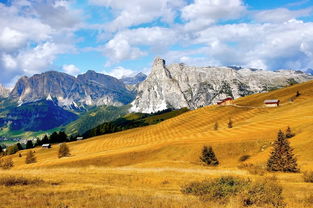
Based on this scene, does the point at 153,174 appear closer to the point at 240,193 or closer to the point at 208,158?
the point at 240,193

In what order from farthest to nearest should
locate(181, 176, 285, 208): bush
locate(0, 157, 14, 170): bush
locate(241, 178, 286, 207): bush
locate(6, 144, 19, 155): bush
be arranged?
locate(6, 144, 19, 155): bush, locate(0, 157, 14, 170): bush, locate(181, 176, 285, 208): bush, locate(241, 178, 286, 207): bush

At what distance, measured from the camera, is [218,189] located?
17078mm

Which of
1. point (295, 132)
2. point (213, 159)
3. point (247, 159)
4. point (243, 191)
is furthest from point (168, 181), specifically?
point (295, 132)

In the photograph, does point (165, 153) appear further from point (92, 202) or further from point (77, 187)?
point (92, 202)

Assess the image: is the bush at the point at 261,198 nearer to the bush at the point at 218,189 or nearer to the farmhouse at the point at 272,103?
the bush at the point at 218,189

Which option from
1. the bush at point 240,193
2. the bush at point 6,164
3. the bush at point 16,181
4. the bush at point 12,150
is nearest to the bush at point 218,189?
the bush at point 240,193

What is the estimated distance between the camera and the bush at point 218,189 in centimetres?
1598

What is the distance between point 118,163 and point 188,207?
59496mm

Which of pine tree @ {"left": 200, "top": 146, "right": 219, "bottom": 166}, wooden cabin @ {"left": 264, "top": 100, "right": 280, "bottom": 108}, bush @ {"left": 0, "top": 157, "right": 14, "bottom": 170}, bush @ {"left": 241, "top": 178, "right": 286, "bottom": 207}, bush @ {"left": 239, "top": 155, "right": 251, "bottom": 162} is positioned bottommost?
bush @ {"left": 239, "top": 155, "right": 251, "bottom": 162}

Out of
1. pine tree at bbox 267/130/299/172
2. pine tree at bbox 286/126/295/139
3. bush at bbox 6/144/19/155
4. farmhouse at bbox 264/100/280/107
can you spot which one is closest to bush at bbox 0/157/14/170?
pine tree at bbox 267/130/299/172

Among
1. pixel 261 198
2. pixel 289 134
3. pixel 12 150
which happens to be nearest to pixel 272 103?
pixel 289 134

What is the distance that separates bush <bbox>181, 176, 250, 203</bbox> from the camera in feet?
52.4

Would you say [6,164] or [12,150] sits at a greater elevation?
[12,150]

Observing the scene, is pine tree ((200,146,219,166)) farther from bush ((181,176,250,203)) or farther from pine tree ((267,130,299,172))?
bush ((181,176,250,203))
